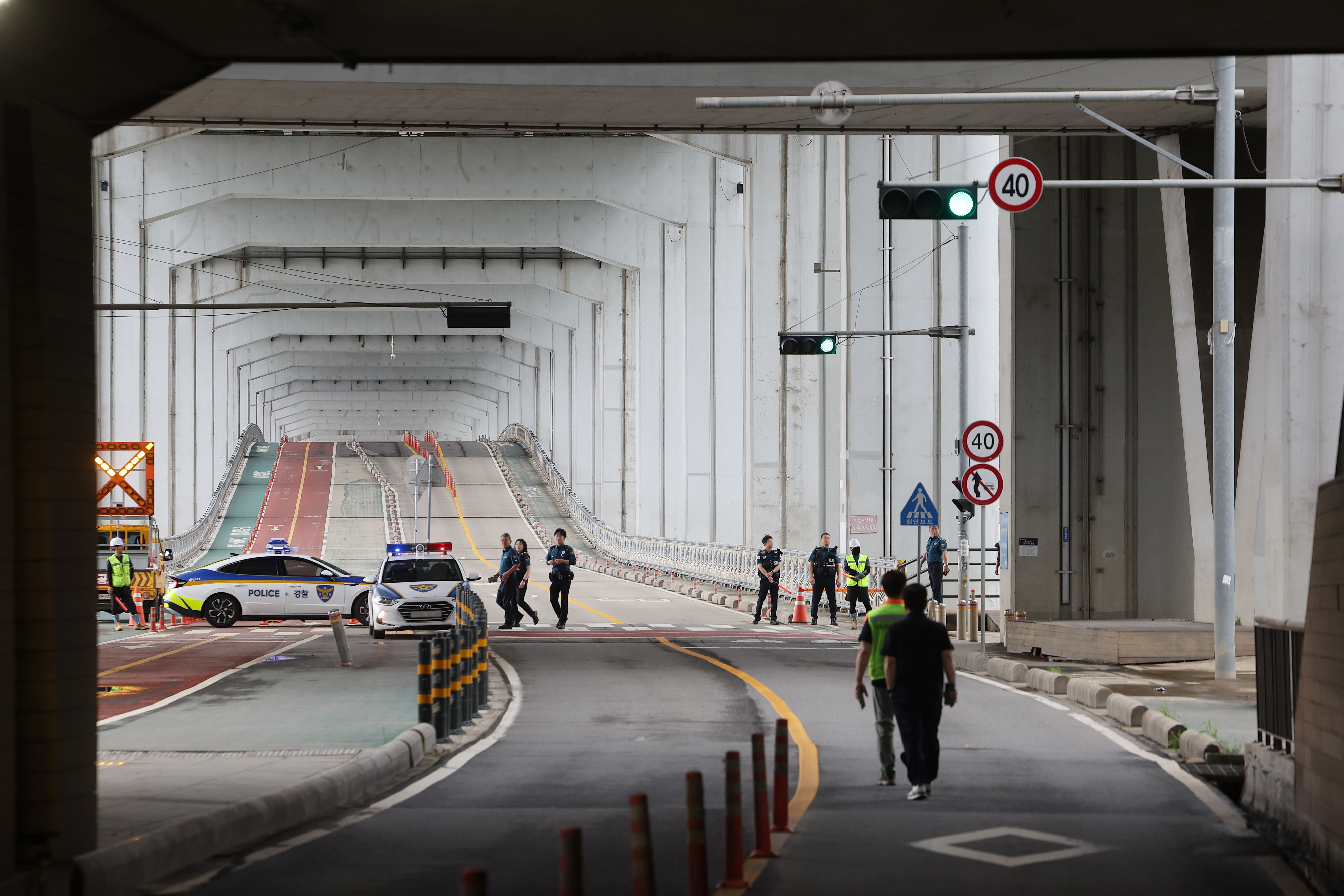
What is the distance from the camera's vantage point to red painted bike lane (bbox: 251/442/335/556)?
6350 cm

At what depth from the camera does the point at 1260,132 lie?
24.3 m

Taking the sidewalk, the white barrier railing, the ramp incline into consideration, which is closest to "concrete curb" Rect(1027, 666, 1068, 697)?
the sidewalk

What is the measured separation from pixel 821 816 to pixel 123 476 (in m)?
15.9

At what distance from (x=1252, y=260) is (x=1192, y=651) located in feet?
19.9

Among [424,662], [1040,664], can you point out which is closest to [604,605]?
[1040,664]

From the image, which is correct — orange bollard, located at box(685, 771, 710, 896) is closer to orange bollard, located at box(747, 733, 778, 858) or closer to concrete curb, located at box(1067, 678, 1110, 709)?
orange bollard, located at box(747, 733, 778, 858)

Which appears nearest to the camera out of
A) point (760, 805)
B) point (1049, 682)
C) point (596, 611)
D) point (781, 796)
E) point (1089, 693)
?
point (760, 805)

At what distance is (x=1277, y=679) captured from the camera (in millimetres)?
11086

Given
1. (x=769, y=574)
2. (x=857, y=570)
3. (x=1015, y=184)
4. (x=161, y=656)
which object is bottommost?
(x=161, y=656)

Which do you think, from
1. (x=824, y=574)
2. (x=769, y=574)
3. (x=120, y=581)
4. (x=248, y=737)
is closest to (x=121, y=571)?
(x=120, y=581)

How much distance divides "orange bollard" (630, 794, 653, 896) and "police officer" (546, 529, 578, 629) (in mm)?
23569

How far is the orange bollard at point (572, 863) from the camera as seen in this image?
5.68 m

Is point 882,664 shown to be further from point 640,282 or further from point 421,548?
point 640,282

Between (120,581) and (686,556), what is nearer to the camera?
(120,581)
